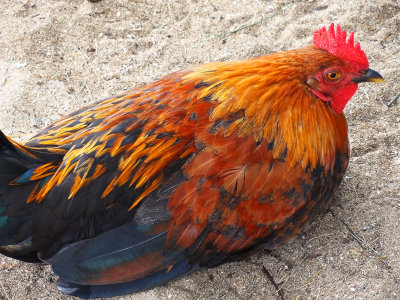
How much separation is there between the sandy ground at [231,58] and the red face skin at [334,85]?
902mm

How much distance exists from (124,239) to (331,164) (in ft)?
4.63

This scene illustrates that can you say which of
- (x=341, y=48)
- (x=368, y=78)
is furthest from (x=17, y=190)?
(x=368, y=78)

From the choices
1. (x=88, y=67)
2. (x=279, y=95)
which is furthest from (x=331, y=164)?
(x=88, y=67)

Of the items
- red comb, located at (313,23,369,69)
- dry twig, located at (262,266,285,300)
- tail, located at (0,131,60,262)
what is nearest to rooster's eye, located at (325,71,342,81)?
red comb, located at (313,23,369,69)

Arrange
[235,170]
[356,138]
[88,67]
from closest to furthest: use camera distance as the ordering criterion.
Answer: [235,170] < [356,138] < [88,67]

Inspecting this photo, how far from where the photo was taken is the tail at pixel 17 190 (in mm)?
3131

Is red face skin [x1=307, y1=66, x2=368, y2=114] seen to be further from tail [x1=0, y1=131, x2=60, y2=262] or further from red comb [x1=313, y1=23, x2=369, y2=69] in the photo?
tail [x1=0, y1=131, x2=60, y2=262]

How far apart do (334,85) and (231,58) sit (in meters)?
1.84

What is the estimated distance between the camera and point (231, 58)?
498 cm

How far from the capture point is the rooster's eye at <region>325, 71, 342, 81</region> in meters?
3.24

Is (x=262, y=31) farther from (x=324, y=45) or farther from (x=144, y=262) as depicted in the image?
(x=144, y=262)

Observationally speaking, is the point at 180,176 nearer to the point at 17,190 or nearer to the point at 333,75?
the point at 17,190

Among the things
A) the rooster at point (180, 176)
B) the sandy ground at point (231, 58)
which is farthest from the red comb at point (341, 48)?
the sandy ground at point (231, 58)

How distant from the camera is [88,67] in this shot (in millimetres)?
5062
